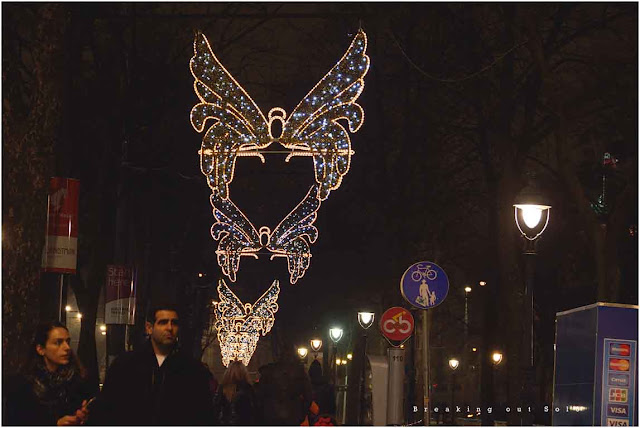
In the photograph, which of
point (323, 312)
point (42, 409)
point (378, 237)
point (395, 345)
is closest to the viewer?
point (42, 409)

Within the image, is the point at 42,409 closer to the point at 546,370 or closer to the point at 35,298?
the point at 35,298

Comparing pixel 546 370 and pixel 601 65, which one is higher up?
pixel 601 65

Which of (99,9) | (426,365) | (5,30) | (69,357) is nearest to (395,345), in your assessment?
(426,365)

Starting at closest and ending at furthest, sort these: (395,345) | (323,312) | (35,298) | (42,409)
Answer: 1. (42,409)
2. (35,298)
3. (395,345)
4. (323,312)

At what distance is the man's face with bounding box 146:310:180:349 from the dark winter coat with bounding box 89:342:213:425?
0.35 ft

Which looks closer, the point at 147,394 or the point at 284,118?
the point at 147,394

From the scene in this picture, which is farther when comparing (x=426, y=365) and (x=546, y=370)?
(x=546, y=370)

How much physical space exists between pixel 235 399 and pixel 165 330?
Answer: 625 cm

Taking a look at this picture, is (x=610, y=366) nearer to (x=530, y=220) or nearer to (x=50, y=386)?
(x=50, y=386)

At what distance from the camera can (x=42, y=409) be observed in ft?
29.2

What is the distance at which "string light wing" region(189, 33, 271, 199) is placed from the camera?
18.7m

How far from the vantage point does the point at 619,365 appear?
11883 millimetres

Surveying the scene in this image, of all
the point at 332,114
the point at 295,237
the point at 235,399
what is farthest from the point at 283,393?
the point at 295,237

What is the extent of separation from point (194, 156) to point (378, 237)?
31.0ft
